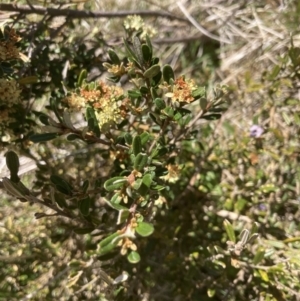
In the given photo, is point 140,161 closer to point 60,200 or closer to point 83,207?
point 83,207

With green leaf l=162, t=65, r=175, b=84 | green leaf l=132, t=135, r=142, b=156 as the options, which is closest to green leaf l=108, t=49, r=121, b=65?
green leaf l=162, t=65, r=175, b=84

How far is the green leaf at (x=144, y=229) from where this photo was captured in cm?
104

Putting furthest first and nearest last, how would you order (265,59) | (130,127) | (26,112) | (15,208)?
(265,59), (15,208), (130,127), (26,112)

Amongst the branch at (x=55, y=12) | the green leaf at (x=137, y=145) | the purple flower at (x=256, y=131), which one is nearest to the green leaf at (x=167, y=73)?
the green leaf at (x=137, y=145)

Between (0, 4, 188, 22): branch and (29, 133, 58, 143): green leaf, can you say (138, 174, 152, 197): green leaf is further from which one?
(0, 4, 188, 22): branch

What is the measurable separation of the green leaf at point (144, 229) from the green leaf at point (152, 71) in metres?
0.39

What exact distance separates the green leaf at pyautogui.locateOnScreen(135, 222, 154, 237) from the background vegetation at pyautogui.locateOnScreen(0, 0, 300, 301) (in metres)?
0.24

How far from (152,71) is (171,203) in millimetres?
619

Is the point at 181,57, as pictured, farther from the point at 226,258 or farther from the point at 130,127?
the point at 226,258

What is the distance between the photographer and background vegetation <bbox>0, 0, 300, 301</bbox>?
1518mm

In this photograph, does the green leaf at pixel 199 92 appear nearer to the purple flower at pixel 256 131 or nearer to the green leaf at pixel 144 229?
the green leaf at pixel 144 229

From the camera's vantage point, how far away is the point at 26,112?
1458 mm

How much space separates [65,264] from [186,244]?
478 millimetres

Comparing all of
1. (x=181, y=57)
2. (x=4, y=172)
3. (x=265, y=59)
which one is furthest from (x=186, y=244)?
(x=181, y=57)
